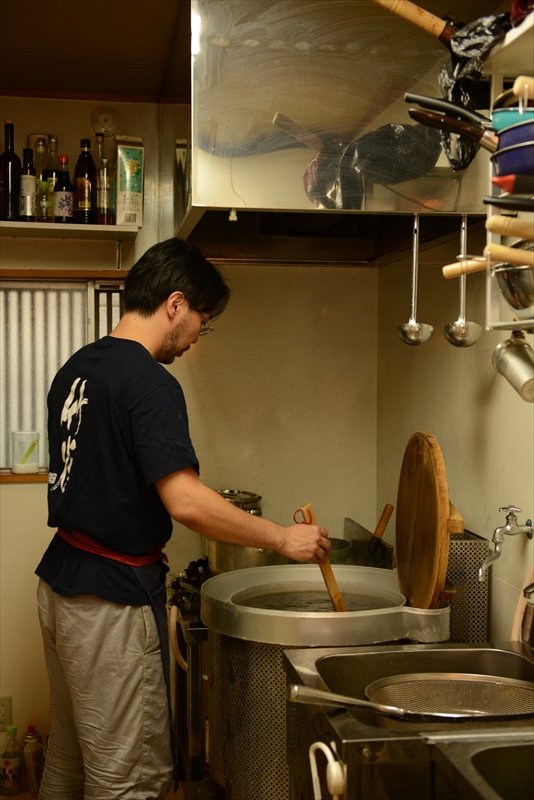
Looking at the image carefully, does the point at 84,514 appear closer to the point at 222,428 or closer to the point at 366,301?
the point at 222,428

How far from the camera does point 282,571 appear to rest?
6.98 ft

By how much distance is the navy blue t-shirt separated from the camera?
181 centimetres

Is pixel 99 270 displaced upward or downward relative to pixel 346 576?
upward

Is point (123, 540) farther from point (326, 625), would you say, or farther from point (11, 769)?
point (11, 769)

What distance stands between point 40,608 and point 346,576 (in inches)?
28.3

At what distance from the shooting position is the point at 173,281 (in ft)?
6.57

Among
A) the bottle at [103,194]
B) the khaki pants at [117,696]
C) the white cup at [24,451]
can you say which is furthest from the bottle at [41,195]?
the khaki pants at [117,696]

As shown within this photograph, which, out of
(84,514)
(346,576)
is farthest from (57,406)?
(346,576)

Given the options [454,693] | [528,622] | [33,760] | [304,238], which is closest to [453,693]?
[454,693]

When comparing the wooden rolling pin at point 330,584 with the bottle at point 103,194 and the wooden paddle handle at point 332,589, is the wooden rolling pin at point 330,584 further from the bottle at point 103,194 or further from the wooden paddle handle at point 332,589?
the bottle at point 103,194

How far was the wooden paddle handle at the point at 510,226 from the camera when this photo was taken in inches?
48.6

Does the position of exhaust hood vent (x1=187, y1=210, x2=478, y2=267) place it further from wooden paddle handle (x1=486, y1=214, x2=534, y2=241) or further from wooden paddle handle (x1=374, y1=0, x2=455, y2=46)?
wooden paddle handle (x1=486, y1=214, x2=534, y2=241)

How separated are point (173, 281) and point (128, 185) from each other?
934 millimetres

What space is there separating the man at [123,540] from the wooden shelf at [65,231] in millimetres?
978
